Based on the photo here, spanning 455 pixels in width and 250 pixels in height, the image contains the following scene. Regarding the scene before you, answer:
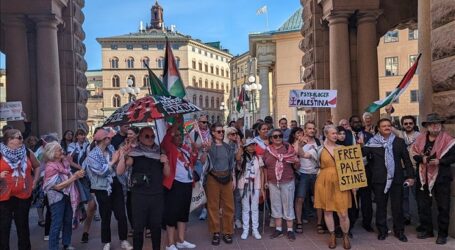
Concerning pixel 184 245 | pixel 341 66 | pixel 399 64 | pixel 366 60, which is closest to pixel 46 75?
pixel 184 245

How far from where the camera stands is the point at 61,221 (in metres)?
6.95

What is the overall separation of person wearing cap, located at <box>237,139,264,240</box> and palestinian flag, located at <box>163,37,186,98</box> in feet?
5.69

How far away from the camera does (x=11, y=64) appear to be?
12938 mm

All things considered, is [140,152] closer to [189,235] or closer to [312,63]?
[189,235]

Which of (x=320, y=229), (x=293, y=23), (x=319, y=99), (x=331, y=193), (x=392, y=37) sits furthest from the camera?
(x=392, y=37)

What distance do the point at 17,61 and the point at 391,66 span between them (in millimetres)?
43772

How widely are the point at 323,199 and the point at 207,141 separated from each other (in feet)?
7.06

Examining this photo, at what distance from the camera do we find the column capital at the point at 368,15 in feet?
43.6

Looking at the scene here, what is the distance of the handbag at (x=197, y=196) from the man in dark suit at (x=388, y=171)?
2916 millimetres

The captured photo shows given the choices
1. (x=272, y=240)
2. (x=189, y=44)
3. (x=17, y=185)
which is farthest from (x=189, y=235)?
(x=189, y=44)

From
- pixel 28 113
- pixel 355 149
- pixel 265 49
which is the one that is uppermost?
pixel 265 49

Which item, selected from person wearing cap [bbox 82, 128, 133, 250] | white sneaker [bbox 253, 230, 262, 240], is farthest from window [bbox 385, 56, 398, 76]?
person wearing cap [bbox 82, 128, 133, 250]

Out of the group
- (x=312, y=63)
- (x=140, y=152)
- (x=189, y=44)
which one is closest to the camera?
(x=140, y=152)

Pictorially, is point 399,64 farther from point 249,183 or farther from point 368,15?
point 249,183
